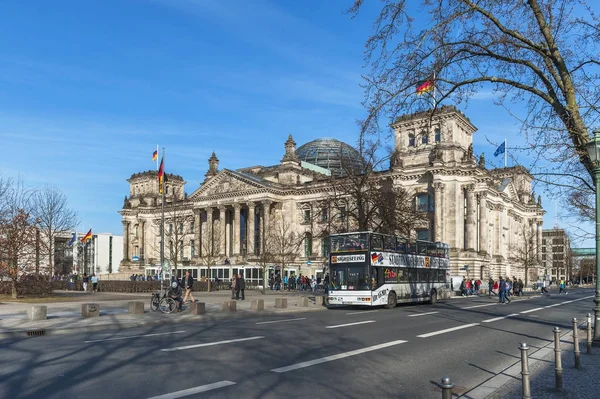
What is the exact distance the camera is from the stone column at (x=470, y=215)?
68.9 meters

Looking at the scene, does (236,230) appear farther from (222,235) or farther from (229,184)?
(229,184)

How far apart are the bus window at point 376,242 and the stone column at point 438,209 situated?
3929 cm

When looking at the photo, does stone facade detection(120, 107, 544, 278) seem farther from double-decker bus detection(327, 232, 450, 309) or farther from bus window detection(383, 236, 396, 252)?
bus window detection(383, 236, 396, 252)

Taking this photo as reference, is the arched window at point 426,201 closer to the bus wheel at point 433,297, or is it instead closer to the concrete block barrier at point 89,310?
the bus wheel at point 433,297

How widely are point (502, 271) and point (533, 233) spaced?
2136cm

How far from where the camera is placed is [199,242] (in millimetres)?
89188

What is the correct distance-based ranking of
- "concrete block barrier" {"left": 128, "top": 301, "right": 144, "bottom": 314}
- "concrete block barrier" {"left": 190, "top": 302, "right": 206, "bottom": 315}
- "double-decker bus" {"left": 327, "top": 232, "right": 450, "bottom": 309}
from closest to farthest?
"concrete block barrier" {"left": 128, "top": 301, "right": 144, "bottom": 314} < "concrete block barrier" {"left": 190, "top": 302, "right": 206, "bottom": 315} < "double-decker bus" {"left": 327, "top": 232, "right": 450, "bottom": 309}

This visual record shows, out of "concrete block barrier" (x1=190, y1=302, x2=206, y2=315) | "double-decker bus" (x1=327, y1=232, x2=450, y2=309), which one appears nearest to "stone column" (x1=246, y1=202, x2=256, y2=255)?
"double-decker bus" (x1=327, y1=232, x2=450, y2=309)

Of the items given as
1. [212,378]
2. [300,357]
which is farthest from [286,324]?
[212,378]

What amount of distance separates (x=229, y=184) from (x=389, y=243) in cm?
5689

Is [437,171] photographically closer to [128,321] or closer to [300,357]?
[128,321]

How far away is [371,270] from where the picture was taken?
1185 inches

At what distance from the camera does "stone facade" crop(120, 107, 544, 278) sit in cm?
6850

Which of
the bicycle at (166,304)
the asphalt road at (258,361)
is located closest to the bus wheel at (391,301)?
the bicycle at (166,304)
